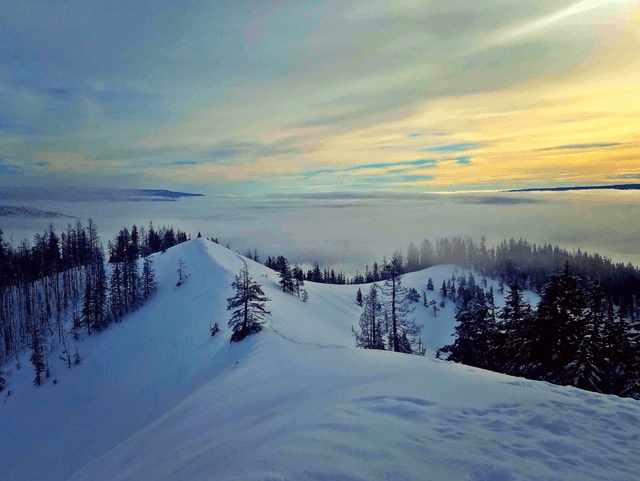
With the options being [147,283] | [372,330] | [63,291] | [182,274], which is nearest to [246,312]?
[372,330]

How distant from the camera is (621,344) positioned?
74.3 ft

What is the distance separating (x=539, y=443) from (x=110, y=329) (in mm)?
61852

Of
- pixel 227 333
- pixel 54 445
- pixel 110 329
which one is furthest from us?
pixel 110 329

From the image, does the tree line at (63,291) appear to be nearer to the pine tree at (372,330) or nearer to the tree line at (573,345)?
the pine tree at (372,330)

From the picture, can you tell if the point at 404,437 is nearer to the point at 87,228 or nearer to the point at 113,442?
the point at 113,442

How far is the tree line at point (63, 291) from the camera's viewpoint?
182 ft

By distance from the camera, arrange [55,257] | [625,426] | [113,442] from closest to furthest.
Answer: [625,426], [113,442], [55,257]

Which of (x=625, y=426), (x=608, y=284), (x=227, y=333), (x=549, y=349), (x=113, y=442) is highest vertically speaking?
(x=625, y=426)

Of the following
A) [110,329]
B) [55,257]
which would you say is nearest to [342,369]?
[110,329]

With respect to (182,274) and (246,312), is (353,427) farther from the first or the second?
(182,274)

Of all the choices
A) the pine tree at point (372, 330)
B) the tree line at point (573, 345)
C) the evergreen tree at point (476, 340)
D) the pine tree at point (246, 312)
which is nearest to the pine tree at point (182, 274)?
the pine tree at point (246, 312)

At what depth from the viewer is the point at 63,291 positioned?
76.7 meters

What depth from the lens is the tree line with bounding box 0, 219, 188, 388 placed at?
2179 inches

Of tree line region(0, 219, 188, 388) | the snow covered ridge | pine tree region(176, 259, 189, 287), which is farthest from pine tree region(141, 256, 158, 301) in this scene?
the snow covered ridge
